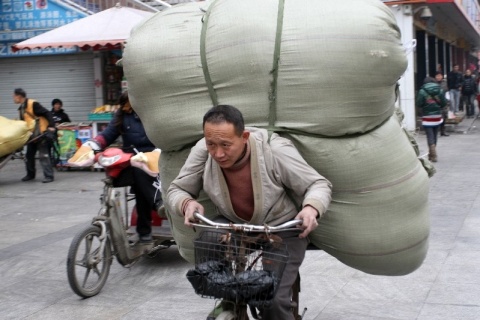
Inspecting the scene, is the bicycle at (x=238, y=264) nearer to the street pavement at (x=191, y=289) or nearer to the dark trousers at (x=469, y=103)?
the street pavement at (x=191, y=289)

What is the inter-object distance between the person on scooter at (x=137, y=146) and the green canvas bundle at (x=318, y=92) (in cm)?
237

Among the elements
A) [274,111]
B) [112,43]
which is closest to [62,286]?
[274,111]

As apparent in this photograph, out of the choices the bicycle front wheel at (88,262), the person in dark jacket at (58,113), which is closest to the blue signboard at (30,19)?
the person in dark jacket at (58,113)

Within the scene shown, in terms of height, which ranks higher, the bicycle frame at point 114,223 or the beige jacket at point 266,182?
the beige jacket at point 266,182

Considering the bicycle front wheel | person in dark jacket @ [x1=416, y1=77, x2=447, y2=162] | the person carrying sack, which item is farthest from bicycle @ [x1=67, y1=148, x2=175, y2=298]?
person in dark jacket @ [x1=416, y1=77, x2=447, y2=162]

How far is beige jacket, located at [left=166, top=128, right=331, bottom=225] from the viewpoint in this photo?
3391 millimetres

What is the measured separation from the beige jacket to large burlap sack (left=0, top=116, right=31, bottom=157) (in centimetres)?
914

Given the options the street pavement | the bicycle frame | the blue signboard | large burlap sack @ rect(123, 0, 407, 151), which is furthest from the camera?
the blue signboard

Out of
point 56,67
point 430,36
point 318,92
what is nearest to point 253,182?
point 318,92

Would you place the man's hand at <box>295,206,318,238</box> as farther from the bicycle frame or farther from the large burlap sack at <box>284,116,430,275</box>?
the bicycle frame

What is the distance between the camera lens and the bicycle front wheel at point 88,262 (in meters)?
5.58

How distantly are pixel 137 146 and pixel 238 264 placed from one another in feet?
11.4

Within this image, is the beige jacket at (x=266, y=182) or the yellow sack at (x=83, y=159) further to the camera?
the yellow sack at (x=83, y=159)

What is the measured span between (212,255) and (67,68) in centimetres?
1383
